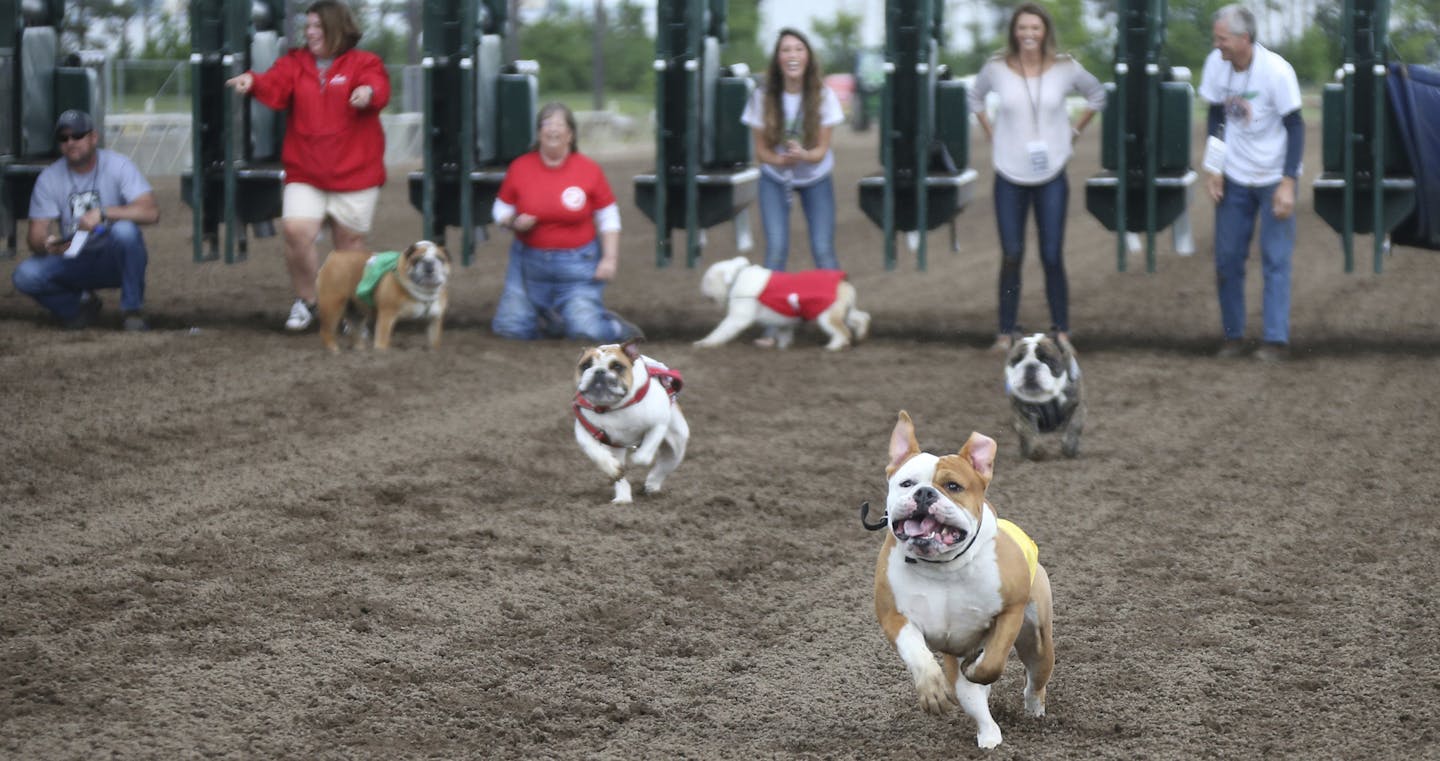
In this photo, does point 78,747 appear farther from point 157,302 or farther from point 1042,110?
point 157,302

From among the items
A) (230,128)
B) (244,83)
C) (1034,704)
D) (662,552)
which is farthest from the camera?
(230,128)

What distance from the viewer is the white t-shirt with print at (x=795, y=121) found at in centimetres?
1131

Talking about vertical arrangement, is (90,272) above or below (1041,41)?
below

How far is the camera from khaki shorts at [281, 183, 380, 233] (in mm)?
11133

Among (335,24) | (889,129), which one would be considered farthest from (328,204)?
(889,129)

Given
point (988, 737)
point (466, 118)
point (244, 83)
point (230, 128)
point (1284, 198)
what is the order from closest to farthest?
point (988, 737) → point (1284, 198) → point (244, 83) → point (230, 128) → point (466, 118)

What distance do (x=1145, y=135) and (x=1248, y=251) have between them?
3.88 feet

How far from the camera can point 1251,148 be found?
411 inches

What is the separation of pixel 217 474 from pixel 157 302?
18.9ft

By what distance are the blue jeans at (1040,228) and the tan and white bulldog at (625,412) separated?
3913 millimetres

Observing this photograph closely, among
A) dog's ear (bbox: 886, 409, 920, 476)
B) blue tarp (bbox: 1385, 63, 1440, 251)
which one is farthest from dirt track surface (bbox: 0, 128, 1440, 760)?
blue tarp (bbox: 1385, 63, 1440, 251)

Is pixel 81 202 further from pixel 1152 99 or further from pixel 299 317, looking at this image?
pixel 1152 99

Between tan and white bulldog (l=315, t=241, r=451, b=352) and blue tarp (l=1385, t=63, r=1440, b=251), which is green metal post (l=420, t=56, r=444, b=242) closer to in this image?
tan and white bulldog (l=315, t=241, r=451, b=352)

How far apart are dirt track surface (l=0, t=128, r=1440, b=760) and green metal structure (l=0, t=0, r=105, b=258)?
1402 millimetres
